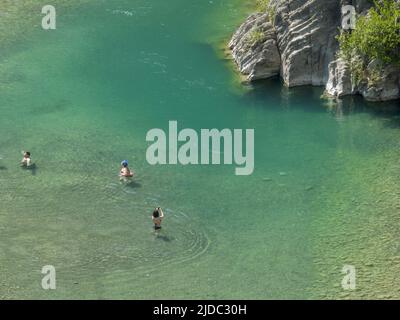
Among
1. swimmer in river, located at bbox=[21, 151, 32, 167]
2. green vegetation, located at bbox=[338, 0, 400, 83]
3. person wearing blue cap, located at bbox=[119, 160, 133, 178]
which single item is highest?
green vegetation, located at bbox=[338, 0, 400, 83]

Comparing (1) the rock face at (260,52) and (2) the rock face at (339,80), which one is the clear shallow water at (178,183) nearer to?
(2) the rock face at (339,80)

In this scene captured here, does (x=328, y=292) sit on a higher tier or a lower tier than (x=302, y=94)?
lower

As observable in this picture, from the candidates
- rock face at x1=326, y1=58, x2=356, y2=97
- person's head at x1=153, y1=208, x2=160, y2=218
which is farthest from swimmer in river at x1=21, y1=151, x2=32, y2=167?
rock face at x1=326, y1=58, x2=356, y2=97

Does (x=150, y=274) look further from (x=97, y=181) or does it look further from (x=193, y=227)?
(x=97, y=181)

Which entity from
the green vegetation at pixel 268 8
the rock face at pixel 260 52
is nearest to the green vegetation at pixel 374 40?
the rock face at pixel 260 52

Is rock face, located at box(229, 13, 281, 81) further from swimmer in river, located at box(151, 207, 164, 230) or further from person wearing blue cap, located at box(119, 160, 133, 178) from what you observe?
swimmer in river, located at box(151, 207, 164, 230)

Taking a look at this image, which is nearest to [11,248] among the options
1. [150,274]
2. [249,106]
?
[150,274]

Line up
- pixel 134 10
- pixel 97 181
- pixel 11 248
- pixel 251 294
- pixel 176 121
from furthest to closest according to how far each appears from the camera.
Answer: pixel 134 10 < pixel 176 121 < pixel 97 181 < pixel 11 248 < pixel 251 294
